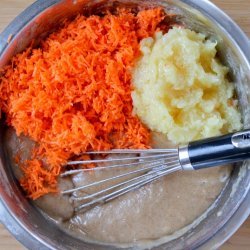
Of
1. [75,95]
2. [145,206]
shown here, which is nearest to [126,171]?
[145,206]

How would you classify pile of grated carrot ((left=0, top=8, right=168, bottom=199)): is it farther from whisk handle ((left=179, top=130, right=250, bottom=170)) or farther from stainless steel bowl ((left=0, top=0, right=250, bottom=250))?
whisk handle ((left=179, top=130, right=250, bottom=170))

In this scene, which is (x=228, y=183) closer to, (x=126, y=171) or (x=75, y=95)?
(x=126, y=171)

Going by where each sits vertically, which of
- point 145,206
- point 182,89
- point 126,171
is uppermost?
point 182,89

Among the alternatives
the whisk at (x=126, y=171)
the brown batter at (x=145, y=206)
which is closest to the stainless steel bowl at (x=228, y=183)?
the brown batter at (x=145, y=206)

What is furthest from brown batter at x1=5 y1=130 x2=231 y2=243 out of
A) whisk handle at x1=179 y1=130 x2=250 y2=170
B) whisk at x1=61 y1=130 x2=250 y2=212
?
whisk handle at x1=179 y1=130 x2=250 y2=170

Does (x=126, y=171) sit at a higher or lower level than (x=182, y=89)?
lower

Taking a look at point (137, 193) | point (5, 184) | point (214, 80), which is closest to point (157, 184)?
point (137, 193)
